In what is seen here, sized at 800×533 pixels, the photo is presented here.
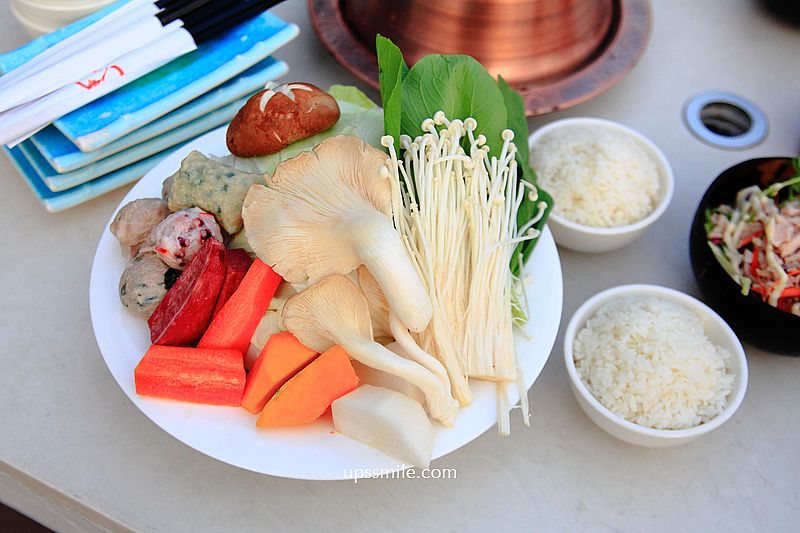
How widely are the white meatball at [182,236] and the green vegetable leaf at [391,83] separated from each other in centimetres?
29

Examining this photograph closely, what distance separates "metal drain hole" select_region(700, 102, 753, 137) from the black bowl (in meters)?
0.39

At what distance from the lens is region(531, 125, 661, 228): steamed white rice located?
46.2 inches

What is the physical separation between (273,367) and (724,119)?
1.22 metres

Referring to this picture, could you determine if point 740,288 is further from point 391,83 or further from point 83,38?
point 83,38

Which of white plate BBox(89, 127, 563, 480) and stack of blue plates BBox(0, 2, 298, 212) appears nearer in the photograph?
white plate BBox(89, 127, 563, 480)

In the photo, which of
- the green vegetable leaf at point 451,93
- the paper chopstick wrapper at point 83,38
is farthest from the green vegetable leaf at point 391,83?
the paper chopstick wrapper at point 83,38

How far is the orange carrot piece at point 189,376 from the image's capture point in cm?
84

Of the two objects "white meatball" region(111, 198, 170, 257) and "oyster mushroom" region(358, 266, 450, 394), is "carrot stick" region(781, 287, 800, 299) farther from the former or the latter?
"white meatball" region(111, 198, 170, 257)

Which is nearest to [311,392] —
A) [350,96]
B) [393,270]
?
[393,270]

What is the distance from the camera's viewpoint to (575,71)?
1.34m

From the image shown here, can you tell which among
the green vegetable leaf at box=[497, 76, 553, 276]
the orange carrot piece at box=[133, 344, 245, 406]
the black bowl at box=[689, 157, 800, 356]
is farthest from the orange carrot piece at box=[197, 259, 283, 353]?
the black bowl at box=[689, 157, 800, 356]

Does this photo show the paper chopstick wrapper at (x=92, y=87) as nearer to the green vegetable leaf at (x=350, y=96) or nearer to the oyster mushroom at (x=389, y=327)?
the green vegetable leaf at (x=350, y=96)

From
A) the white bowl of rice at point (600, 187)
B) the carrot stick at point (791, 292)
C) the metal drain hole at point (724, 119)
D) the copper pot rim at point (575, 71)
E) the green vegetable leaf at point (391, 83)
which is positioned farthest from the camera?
the metal drain hole at point (724, 119)

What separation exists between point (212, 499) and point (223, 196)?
44 centimetres
